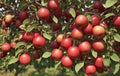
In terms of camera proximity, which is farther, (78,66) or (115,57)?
(115,57)

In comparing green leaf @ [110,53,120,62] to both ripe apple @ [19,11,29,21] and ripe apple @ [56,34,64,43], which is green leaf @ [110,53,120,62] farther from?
ripe apple @ [19,11,29,21]

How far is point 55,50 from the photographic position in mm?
2613

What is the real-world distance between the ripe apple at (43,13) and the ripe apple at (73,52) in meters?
0.37

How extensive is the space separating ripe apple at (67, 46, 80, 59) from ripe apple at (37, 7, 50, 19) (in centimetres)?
37

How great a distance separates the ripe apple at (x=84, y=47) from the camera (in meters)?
2.40

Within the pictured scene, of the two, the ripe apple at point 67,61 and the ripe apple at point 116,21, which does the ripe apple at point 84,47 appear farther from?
the ripe apple at point 116,21

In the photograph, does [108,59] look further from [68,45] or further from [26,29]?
[26,29]

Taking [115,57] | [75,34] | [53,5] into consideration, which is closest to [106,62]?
[115,57]

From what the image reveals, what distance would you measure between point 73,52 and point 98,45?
0.77 ft

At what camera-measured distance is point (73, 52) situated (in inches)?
94.3

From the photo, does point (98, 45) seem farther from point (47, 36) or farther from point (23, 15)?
point (23, 15)

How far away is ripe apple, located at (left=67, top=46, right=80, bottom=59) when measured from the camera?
240 centimetres

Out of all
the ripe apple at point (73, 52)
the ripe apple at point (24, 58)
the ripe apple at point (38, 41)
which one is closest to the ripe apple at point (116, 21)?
the ripe apple at point (73, 52)

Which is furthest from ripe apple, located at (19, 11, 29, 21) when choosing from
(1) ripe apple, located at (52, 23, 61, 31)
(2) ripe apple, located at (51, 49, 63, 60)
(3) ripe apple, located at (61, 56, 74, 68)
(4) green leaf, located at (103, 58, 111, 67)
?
(4) green leaf, located at (103, 58, 111, 67)
